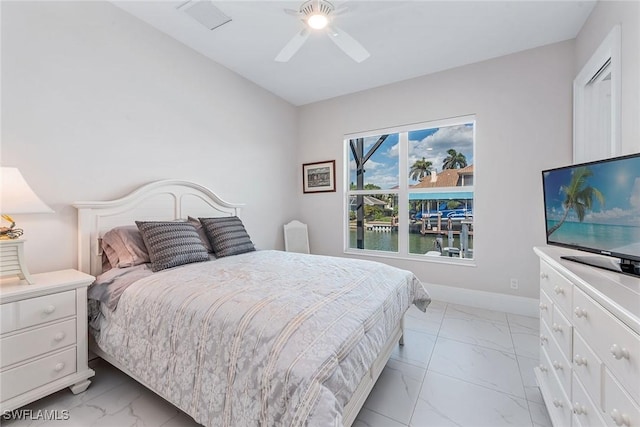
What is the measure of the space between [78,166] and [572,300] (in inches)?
123

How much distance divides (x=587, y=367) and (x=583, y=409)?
7.0 inches

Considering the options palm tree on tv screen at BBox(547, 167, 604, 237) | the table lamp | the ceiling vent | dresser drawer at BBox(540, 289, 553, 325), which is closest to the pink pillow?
the table lamp

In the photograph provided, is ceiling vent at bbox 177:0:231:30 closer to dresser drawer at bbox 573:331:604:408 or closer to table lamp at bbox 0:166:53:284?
table lamp at bbox 0:166:53:284

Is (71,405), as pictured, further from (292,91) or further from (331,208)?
(292,91)

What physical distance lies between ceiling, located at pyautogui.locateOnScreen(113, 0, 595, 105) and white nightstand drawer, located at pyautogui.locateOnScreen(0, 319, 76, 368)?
96.8 inches

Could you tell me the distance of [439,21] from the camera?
2.33 meters

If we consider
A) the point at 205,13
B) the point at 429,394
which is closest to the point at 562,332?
the point at 429,394

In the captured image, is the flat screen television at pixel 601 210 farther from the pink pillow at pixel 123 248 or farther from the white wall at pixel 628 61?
the pink pillow at pixel 123 248

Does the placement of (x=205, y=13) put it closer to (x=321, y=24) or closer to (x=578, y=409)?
(x=321, y=24)

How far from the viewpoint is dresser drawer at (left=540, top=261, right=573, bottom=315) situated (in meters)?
1.19

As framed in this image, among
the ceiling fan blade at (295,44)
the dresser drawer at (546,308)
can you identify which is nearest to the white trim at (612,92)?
the dresser drawer at (546,308)

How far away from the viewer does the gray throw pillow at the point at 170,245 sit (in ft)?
6.38

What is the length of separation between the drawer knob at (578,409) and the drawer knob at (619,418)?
262 millimetres

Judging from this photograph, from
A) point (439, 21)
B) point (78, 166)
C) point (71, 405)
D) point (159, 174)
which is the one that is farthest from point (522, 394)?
point (78, 166)
